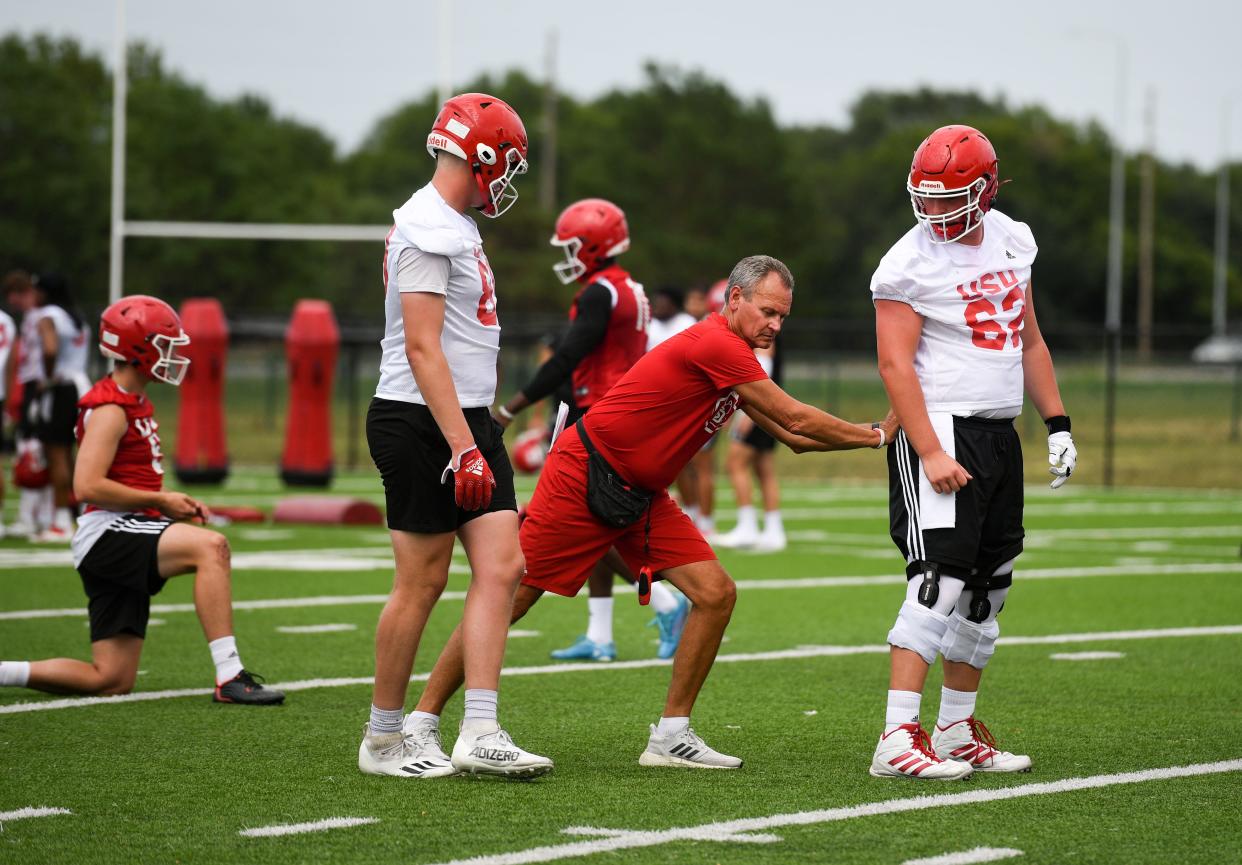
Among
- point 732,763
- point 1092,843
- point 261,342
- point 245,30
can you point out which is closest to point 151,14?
point 245,30

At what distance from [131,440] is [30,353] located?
774cm

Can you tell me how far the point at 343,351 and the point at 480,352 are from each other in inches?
1178

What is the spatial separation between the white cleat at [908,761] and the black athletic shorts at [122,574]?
10.2ft

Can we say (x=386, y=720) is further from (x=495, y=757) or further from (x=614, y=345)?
(x=614, y=345)

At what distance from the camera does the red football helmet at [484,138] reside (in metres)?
5.67

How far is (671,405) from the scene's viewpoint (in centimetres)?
597

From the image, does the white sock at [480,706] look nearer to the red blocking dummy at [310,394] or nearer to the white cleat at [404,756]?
the white cleat at [404,756]

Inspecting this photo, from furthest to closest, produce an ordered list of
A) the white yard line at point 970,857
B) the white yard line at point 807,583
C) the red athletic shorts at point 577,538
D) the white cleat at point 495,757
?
the white yard line at point 807,583
the red athletic shorts at point 577,538
the white cleat at point 495,757
the white yard line at point 970,857

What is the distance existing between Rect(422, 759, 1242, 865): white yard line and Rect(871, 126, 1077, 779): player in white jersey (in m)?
0.26

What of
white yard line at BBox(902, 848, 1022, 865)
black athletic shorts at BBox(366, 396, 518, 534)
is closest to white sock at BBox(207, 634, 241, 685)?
black athletic shorts at BBox(366, 396, 518, 534)

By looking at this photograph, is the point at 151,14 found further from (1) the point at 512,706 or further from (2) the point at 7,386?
(1) the point at 512,706

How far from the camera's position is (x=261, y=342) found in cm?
3912

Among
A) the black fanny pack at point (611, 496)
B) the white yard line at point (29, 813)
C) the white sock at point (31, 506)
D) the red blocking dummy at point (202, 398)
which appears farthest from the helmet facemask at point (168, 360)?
the red blocking dummy at point (202, 398)

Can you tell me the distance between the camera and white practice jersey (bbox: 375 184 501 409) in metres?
5.54
